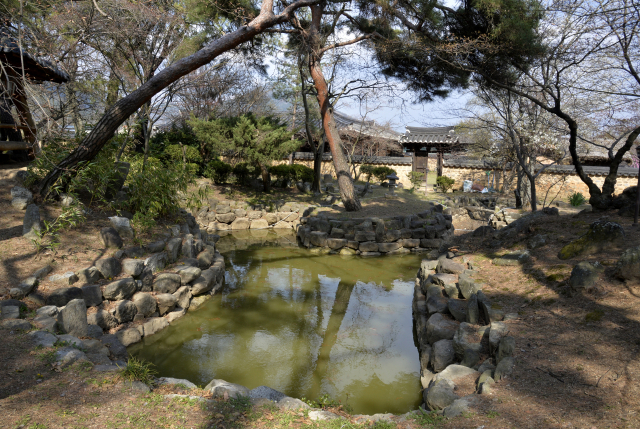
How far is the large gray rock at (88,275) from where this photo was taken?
425 cm

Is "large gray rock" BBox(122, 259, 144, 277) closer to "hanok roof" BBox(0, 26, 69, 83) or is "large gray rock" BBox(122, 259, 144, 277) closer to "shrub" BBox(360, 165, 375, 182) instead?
"hanok roof" BBox(0, 26, 69, 83)

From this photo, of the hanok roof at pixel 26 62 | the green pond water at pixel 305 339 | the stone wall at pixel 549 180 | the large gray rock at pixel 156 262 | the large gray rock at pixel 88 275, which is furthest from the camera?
the stone wall at pixel 549 180

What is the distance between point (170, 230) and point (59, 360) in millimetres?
3245

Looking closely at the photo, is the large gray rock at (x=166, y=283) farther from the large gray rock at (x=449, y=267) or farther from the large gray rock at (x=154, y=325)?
the large gray rock at (x=449, y=267)

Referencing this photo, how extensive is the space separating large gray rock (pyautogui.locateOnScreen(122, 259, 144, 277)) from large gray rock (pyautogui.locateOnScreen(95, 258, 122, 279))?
0.09 m

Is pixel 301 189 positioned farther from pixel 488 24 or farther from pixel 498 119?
pixel 488 24

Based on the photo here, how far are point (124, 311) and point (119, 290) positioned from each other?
247mm

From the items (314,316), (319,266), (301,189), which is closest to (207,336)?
(314,316)

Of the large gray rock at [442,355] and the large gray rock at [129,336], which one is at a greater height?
the large gray rock at [442,355]

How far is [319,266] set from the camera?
319 inches

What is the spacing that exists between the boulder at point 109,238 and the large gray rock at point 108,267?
1.14ft

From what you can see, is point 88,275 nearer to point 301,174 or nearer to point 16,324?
point 16,324

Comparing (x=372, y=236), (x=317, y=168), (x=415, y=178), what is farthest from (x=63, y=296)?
(x=415, y=178)

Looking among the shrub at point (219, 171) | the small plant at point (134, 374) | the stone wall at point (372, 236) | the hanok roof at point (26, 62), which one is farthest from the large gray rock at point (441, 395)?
the shrub at point (219, 171)
